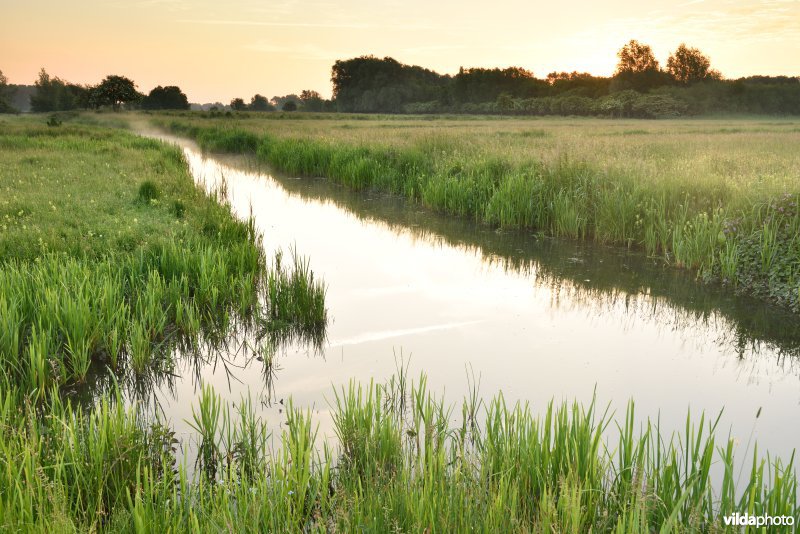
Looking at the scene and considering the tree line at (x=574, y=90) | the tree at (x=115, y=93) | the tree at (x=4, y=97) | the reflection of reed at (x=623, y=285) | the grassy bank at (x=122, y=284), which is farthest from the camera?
the tree at (x=115, y=93)

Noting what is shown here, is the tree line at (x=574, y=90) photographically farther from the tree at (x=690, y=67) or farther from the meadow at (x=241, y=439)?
the meadow at (x=241, y=439)

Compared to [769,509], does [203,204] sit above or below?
above

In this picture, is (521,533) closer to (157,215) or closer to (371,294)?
(371,294)

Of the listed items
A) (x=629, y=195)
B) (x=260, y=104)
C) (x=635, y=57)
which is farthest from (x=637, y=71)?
(x=629, y=195)

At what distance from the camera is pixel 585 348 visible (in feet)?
21.2

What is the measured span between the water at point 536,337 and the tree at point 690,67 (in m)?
97.9

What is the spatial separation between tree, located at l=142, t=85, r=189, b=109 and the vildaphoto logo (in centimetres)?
11489

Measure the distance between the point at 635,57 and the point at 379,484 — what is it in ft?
351

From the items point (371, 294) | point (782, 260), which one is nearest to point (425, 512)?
point (371, 294)

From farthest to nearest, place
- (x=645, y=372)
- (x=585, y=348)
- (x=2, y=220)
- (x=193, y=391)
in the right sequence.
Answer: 1. (x=2, y=220)
2. (x=585, y=348)
3. (x=645, y=372)
4. (x=193, y=391)

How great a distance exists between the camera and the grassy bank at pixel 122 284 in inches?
214

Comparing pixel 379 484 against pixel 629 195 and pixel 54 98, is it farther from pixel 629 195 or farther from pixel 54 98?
pixel 54 98

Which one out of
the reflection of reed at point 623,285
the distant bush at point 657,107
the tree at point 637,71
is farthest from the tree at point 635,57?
the reflection of reed at point 623,285

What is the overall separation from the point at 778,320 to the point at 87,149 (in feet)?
68.3
